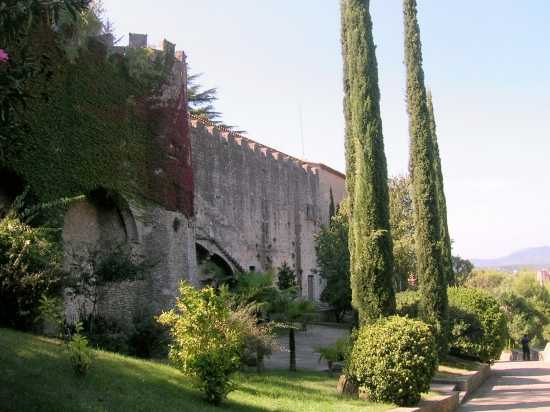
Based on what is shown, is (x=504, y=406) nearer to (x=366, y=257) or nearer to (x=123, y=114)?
(x=366, y=257)

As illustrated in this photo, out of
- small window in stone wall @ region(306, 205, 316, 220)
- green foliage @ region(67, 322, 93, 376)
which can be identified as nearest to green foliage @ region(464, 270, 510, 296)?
small window in stone wall @ region(306, 205, 316, 220)

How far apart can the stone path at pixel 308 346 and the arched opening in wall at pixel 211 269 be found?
293 cm

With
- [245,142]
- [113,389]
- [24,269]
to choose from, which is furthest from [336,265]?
[113,389]

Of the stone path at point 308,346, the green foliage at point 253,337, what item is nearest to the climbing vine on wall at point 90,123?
the green foliage at point 253,337

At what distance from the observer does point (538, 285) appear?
5447cm

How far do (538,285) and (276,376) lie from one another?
46.6 metres

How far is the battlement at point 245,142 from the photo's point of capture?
27656 mm

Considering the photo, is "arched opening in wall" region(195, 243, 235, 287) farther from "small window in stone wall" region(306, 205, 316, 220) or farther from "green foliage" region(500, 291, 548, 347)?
"green foliage" region(500, 291, 548, 347)

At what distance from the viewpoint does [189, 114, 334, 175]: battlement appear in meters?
27.7

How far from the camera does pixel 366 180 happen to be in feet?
43.4

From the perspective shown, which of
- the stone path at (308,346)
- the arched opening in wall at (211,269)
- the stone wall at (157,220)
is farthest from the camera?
the arched opening in wall at (211,269)

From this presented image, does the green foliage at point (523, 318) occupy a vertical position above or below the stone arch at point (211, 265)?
below

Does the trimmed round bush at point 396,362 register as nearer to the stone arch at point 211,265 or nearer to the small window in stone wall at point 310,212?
the stone arch at point 211,265

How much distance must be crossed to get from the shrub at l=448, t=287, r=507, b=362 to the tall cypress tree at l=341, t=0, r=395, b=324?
7238 mm
